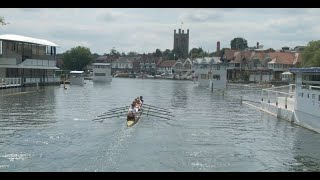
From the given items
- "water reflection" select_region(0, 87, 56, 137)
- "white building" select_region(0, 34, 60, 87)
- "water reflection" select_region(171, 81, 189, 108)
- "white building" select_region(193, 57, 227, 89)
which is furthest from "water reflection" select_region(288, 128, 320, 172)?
"white building" select_region(193, 57, 227, 89)

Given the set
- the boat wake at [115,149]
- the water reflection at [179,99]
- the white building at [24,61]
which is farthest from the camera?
the white building at [24,61]

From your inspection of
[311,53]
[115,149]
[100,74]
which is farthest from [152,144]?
[100,74]

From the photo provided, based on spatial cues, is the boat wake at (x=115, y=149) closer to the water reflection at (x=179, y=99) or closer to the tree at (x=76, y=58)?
the water reflection at (x=179, y=99)

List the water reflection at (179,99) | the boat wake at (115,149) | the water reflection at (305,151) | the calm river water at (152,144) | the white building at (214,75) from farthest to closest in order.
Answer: the white building at (214,75) → the water reflection at (179,99) → the water reflection at (305,151) → the calm river water at (152,144) → the boat wake at (115,149)

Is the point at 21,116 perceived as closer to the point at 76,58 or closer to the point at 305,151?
the point at 305,151

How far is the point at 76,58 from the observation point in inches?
7598

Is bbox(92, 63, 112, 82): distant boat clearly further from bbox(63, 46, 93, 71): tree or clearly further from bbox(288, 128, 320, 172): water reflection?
bbox(288, 128, 320, 172): water reflection

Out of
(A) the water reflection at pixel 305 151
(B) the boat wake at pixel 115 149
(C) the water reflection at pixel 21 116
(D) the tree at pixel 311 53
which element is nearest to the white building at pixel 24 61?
(C) the water reflection at pixel 21 116

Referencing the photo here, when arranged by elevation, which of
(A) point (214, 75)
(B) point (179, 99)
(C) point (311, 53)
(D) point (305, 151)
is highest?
(C) point (311, 53)

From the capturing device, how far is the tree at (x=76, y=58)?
630ft

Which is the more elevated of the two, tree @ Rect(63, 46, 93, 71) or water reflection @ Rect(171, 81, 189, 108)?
tree @ Rect(63, 46, 93, 71)

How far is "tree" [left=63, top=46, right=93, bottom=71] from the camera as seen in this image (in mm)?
192000

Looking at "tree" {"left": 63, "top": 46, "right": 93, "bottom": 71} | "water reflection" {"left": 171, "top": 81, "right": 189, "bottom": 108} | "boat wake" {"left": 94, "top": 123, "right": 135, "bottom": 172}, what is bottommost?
"water reflection" {"left": 171, "top": 81, "right": 189, "bottom": 108}

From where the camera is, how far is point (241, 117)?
1667 inches
